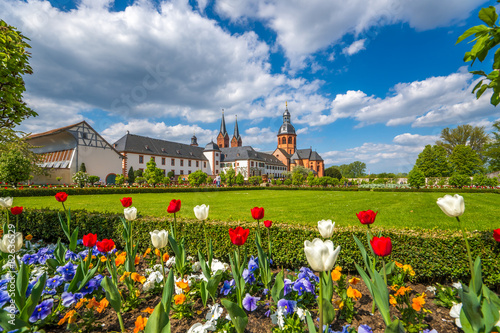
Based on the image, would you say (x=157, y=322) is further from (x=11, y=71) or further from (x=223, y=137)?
(x=223, y=137)

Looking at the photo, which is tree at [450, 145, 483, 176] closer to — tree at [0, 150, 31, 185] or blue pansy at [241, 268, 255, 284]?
blue pansy at [241, 268, 255, 284]

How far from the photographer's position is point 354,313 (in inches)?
104

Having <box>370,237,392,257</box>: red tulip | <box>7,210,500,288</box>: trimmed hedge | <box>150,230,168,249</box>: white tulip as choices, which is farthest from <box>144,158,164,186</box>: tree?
<box>370,237,392,257</box>: red tulip

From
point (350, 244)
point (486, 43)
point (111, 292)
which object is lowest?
point (350, 244)

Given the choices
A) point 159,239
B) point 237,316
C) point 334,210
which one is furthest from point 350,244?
point 334,210

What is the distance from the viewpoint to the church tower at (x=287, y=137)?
86938 mm

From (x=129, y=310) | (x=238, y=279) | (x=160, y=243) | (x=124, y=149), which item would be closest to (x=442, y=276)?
(x=238, y=279)

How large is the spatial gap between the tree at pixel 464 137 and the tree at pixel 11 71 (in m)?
59.8

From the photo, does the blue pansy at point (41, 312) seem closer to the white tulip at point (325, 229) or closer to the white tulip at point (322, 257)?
the white tulip at point (322, 257)

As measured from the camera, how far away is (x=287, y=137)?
8656 cm

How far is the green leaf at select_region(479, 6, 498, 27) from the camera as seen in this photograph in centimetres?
213

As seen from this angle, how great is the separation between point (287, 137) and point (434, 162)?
49.1 meters

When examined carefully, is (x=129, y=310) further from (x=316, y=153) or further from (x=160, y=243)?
(x=316, y=153)

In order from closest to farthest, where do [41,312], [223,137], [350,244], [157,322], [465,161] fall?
[157,322], [41,312], [350,244], [465,161], [223,137]
